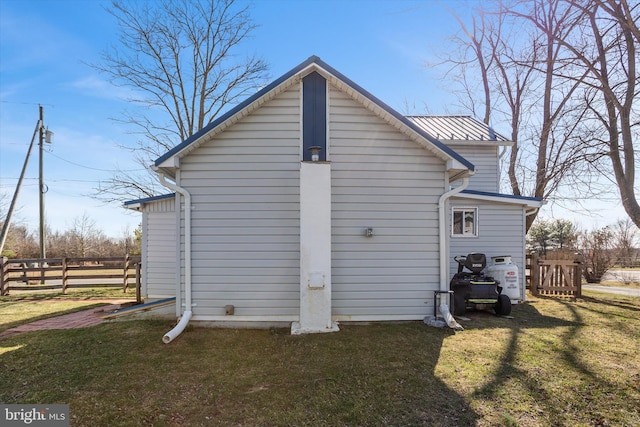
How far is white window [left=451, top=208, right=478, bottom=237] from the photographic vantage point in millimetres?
8773

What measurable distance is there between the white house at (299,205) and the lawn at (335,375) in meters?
0.57

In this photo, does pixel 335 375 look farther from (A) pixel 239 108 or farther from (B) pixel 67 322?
(B) pixel 67 322

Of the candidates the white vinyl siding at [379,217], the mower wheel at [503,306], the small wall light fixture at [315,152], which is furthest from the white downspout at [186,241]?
the mower wheel at [503,306]

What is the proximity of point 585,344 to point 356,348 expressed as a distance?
145 inches

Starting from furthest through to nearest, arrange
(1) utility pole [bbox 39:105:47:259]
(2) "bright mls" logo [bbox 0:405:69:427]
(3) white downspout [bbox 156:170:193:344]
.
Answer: (1) utility pole [bbox 39:105:47:259], (3) white downspout [bbox 156:170:193:344], (2) "bright mls" logo [bbox 0:405:69:427]

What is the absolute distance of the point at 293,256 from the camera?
5785mm

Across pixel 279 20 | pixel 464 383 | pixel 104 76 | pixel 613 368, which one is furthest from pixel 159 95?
pixel 613 368

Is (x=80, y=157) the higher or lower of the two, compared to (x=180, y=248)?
higher

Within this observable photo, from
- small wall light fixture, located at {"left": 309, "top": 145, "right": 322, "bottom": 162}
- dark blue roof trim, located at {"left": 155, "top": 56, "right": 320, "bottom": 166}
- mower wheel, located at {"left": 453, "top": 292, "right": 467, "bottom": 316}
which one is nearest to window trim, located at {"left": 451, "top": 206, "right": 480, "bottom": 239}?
mower wheel, located at {"left": 453, "top": 292, "right": 467, "bottom": 316}

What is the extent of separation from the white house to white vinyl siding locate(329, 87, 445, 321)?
0.02 meters

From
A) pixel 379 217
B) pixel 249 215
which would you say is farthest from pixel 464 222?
pixel 249 215

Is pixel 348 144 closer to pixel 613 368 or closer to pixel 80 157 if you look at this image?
pixel 613 368

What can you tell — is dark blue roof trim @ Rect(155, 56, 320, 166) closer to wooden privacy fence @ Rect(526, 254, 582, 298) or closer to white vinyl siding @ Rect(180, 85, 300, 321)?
white vinyl siding @ Rect(180, 85, 300, 321)

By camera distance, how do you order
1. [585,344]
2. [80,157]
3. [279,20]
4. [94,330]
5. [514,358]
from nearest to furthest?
[514,358] → [585,344] → [94,330] → [279,20] → [80,157]
